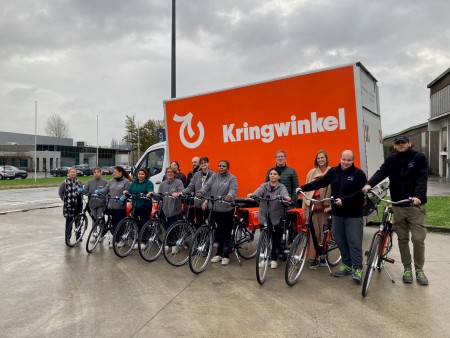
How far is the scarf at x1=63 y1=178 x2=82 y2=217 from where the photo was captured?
→ 805 centimetres

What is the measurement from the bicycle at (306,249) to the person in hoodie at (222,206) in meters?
1.33

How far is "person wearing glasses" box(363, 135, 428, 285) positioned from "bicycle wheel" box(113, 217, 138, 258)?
4097 mm

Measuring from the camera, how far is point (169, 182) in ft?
23.4

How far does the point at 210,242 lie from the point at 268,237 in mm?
1019

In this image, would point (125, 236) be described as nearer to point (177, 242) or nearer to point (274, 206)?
point (177, 242)

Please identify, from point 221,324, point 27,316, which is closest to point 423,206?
point 221,324

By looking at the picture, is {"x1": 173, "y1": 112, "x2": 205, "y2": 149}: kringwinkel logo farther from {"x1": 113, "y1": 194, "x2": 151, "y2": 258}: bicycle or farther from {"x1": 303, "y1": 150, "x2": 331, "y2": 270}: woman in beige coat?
{"x1": 303, "y1": 150, "x2": 331, "y2": 270}: woman in beige coat

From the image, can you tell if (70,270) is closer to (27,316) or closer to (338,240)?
(27,316)

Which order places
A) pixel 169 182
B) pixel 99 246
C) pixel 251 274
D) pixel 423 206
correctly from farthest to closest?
pixel 99 246, pixel 169 182, pixel 251 274, pixel 423 206

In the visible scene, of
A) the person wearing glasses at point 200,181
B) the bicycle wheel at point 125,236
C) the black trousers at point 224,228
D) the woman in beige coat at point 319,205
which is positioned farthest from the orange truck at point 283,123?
the bicycle wheel at point 125,236

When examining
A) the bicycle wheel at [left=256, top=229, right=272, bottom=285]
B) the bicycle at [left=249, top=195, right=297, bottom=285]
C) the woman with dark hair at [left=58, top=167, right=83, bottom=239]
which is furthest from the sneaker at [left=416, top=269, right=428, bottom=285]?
the woman with dark hair at [left=58, top=167, right=83, bottom=239]

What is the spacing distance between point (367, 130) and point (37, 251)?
20.8ft

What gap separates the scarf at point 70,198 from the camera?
8047mm

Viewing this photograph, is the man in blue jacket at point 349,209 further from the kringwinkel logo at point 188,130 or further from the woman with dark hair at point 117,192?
the woman with dark hair at point 117,192
